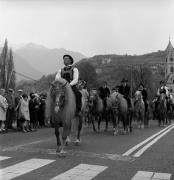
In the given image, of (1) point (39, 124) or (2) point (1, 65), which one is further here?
(2) point (1, 65)

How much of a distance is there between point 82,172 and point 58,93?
2565 mm

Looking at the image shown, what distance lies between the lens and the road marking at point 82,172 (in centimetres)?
655

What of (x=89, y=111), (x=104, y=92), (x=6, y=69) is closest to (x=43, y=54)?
(x=6, y=69)

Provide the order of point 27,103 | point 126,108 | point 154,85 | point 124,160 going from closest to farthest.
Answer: point 124,160 < point 126,108 < point 27,103 < point 154,85

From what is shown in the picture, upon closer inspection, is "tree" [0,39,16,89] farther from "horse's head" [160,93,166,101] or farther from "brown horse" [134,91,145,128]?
"brown horse" [134,91,145,128]

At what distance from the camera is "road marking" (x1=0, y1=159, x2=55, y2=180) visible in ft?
21.4

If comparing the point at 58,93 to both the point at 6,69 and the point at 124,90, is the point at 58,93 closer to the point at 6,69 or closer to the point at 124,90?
the point at 124,90

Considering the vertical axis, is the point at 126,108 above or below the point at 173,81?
below

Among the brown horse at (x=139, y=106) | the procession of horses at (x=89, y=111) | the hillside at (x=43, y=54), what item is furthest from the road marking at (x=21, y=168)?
the brown horse at (x=139, y=106)

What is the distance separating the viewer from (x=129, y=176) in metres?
6.84

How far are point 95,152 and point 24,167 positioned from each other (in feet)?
8.74

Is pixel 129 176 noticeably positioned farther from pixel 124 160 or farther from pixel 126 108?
pixel 126 108

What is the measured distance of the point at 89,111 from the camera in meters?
17.8

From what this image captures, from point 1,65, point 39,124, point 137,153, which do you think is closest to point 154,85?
point 1,65
